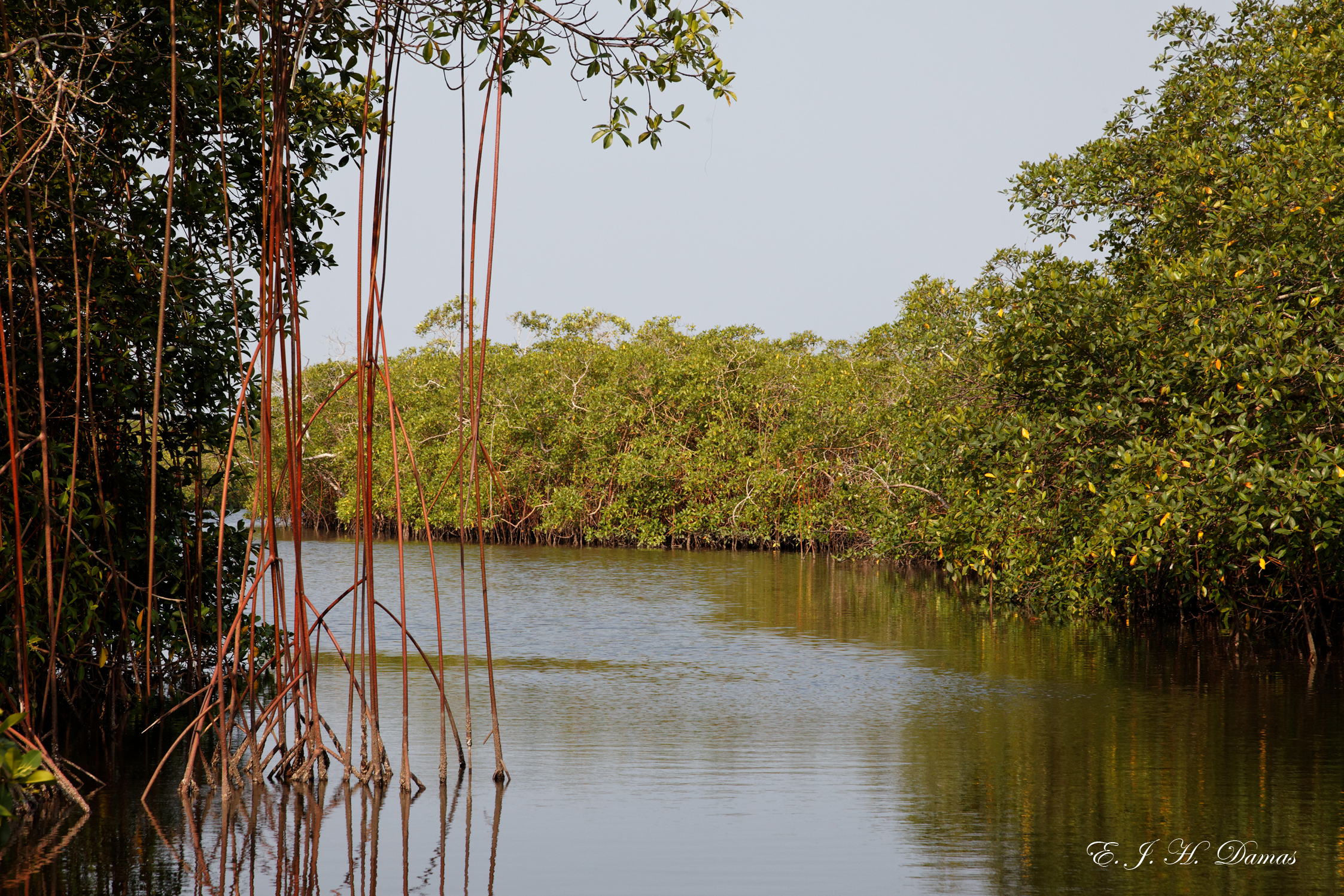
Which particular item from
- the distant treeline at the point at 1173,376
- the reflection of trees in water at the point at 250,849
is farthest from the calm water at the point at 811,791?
the distant treeline at the point at 1173,376

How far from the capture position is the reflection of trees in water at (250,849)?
4355 mm

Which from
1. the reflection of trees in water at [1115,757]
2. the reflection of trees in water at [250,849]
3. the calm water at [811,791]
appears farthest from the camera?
the reflection of trees in water at [1115,757]

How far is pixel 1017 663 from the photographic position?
9750 mm

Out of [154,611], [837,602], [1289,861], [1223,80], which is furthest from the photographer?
[837,602]

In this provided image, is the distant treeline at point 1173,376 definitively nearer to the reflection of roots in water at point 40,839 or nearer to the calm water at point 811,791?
the calm water at point 811,791

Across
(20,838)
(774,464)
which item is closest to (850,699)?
(20,838)

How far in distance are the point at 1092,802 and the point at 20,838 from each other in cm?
492

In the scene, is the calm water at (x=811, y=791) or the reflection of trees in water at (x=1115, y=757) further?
the reflection of trees in water at (x=1115, y=757)

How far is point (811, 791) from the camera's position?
5770 millimetres

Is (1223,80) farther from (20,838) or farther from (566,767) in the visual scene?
(20,838)

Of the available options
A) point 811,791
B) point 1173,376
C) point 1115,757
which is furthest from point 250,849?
point 1173,376

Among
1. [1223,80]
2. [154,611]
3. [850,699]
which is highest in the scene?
[1223,80]

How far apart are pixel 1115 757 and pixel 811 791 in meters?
1.95

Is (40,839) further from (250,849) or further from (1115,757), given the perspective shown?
(1115,757)
